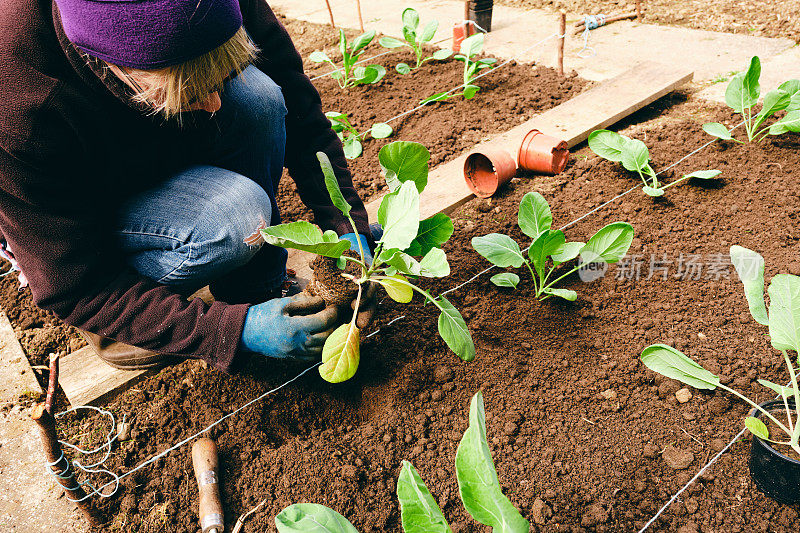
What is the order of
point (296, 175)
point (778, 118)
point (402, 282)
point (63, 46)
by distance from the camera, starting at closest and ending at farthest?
point (63, 46)
point (402, 282)
point (296, 175)
point (778, 118)

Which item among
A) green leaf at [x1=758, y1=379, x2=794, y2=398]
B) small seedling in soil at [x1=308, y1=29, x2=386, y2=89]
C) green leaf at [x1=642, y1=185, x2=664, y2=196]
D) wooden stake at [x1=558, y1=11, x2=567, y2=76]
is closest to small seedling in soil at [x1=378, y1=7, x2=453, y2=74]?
small seedling in soil at [x1=308, y1=29, x2=386, y2=89]

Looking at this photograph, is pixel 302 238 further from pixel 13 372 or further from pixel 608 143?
pixel 608 143

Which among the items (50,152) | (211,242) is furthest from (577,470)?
(50,152)

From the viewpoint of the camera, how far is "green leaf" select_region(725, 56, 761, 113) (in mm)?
2186

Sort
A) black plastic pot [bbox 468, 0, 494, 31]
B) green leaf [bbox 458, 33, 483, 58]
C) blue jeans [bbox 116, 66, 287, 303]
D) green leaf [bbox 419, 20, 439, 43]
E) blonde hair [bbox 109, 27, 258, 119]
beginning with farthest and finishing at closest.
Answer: black plastic pot [bbox 468, 0, 494, 31] < green leaf [bbox 419, 20, 439, 43] < green leaf [bbox 458, 33, 483, 58] < blue jeans [bbox 116, 66, 287, 303] < blonde hair [bbox 109, 27, 258, 119]

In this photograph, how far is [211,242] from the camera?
4.93 ft

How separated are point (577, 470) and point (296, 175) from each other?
1194mm

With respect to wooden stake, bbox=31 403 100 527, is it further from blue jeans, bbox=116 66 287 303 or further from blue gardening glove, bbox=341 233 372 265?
blue gardening glove, bbox=341 233 372 265

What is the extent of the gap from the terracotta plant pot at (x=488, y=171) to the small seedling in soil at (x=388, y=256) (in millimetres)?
651

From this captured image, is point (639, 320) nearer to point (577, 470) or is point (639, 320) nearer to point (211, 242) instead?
point (577, 470)

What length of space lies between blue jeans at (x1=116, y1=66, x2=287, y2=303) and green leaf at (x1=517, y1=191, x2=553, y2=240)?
76 centimetres

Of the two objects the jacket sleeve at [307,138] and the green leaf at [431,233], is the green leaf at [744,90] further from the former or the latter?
the jacket sleeve at [307,138]

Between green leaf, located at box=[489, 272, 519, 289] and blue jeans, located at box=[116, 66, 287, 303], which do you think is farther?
green leaf, located at box=[489, 272, 519, 289]

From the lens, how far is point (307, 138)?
1.80 metres
